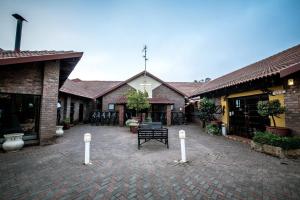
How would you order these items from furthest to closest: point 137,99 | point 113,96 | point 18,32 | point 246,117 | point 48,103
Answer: point 113,96 < point 137,99 < point 18,32 < point 246,117 < point 48,103

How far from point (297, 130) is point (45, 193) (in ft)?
27.8

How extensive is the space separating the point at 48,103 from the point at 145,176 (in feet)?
19.6

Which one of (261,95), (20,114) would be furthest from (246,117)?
(20,114)

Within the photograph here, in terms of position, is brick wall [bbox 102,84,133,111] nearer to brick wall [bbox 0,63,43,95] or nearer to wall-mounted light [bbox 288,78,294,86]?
brick wall [bbox 0,63,43,95]

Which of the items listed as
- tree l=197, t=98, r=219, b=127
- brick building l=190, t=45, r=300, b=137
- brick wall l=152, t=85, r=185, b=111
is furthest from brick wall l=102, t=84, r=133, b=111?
brick building l=190, t=45, r=300, b=137

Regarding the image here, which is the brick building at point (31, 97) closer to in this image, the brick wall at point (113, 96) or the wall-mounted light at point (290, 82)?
the wall-mounted light at point (290, 82)

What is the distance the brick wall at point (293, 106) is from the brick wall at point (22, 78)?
11.0 m

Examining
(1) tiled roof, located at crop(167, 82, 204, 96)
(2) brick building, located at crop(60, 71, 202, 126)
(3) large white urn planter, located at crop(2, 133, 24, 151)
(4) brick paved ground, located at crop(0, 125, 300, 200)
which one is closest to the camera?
(4) brick paved ground, located at crop(0, 125, 300, 200)

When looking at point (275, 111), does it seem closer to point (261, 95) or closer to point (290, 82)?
point (290, 82)

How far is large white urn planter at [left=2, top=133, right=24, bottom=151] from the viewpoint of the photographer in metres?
5.48

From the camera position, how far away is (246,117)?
8.42m

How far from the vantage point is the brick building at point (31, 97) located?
6.06 meters

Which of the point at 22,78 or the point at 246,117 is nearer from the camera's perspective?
the point at 22,78

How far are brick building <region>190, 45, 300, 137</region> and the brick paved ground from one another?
227cm
